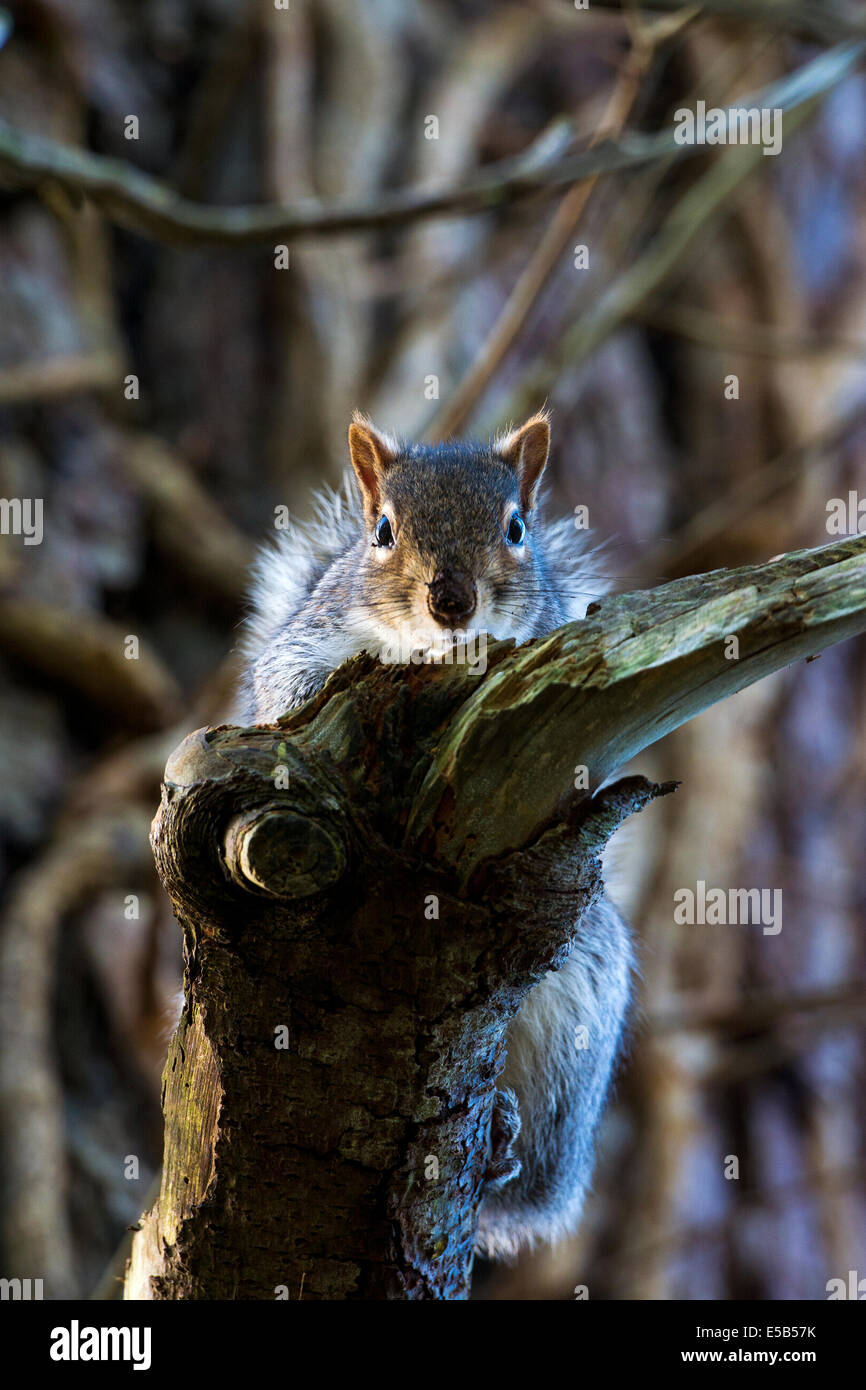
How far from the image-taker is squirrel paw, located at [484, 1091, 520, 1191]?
1417 millimetres

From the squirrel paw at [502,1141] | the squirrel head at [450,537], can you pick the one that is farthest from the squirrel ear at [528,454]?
the squirrel paw at [502,1141]

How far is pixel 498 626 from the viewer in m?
1.70

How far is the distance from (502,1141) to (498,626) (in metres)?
0.67

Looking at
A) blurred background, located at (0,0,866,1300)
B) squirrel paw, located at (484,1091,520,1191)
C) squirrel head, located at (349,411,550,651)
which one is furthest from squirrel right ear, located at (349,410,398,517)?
squirrel paw, located at (484,1091,520,1191)

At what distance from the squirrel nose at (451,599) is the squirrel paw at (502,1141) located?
0.58 meters

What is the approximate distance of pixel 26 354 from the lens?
3.41 meters

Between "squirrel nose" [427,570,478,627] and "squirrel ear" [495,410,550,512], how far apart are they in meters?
0.35

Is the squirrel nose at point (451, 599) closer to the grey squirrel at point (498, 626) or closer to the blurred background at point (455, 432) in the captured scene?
the grey squirrel at point (498, 626)

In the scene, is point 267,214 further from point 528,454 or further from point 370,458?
point 528,454

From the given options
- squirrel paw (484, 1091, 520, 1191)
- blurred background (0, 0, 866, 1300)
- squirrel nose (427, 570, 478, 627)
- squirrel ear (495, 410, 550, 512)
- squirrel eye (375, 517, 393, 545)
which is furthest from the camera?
blurred background (0, 0, 866, 1300)

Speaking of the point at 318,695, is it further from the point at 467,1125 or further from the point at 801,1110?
the point at 801,1110

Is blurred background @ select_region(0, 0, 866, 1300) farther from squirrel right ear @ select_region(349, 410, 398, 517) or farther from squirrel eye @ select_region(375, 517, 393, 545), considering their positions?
squirrel eye @ select_region(375, 517, 393, 545)

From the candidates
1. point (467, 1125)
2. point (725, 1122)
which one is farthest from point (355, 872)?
point (725, 1122)

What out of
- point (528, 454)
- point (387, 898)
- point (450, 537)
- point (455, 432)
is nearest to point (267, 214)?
point (528, 454)
